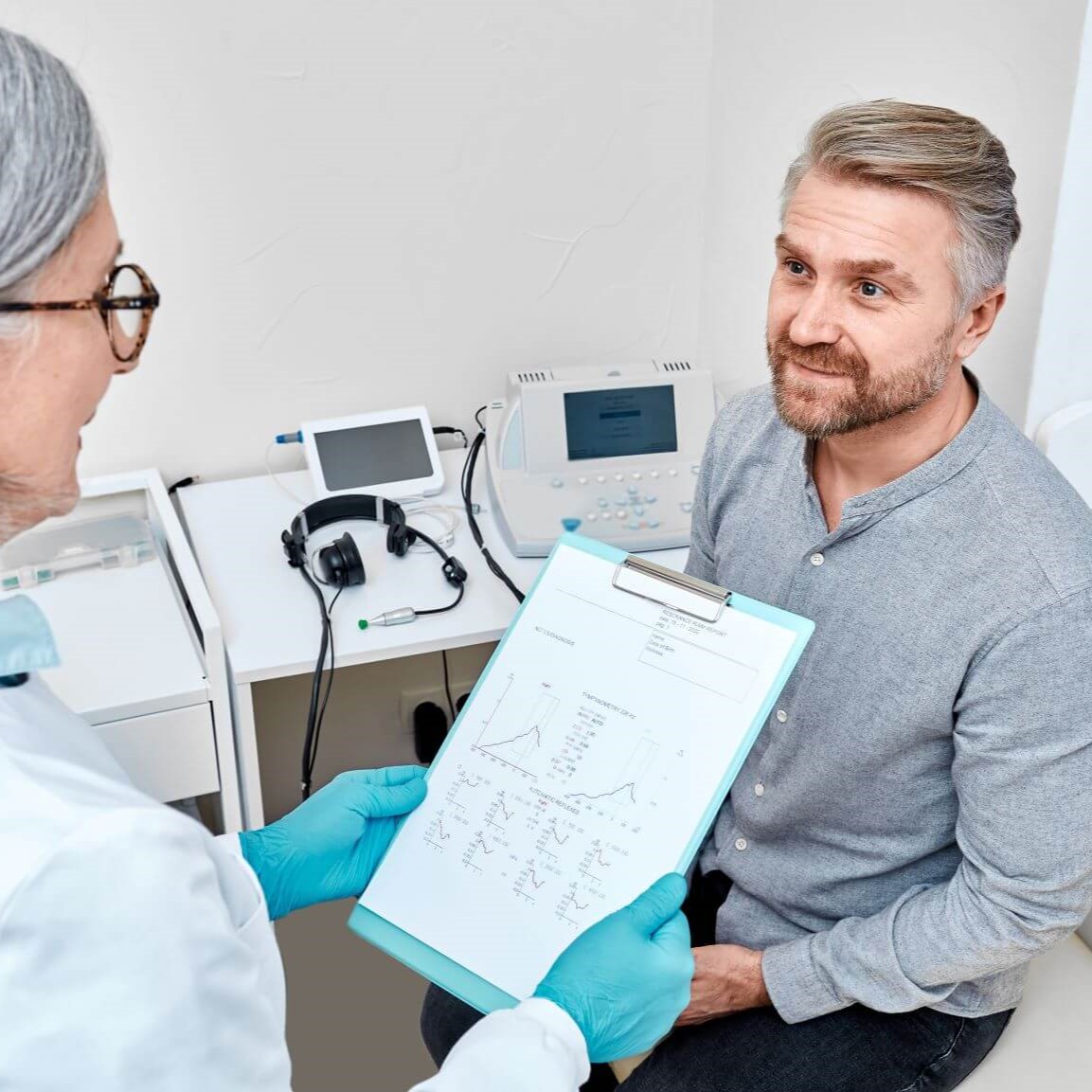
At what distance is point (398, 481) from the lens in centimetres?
185

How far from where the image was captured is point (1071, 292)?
129cm

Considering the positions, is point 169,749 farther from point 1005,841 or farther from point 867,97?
point 867,97

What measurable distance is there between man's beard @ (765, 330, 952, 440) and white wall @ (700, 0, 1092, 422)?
0.96 feet

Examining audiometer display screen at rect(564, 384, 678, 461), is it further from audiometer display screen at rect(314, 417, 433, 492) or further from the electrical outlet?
the electrical outlet

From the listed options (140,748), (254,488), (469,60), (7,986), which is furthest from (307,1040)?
(469,60)

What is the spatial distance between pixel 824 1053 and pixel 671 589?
1.56ft

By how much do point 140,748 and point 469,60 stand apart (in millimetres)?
1122

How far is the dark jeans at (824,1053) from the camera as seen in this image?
1136 millimetres

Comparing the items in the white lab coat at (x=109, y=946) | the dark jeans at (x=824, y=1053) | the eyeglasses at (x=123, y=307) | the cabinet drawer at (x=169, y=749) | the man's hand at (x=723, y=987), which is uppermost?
the eyeglasses at (x=123, y=307)

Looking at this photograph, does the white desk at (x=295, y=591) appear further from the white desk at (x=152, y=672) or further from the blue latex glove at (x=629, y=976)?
the blue latex glove at (x=629, y=976)

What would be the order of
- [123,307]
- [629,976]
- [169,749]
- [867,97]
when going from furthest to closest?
[867,97]
[169,749]
[629,976]
[123,307]

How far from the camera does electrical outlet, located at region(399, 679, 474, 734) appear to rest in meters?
2.20

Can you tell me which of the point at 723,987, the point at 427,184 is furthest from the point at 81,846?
the point at 427,184

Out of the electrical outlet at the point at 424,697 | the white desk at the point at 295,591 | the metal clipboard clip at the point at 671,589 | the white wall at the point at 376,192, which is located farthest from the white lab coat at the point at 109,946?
the electrical outlet at the point at 424,697
